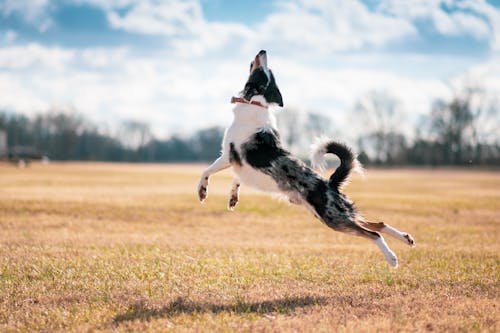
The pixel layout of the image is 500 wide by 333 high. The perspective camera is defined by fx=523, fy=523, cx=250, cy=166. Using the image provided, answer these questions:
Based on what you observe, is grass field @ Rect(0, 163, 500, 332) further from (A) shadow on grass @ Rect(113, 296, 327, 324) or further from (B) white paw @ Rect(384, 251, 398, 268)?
(B) white paw @ Rect(384, 251, 398, 268)

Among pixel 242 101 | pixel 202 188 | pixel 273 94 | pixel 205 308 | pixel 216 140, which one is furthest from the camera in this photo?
pixel 216 140

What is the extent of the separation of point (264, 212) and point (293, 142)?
292 feet

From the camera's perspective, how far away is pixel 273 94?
7.76 meters

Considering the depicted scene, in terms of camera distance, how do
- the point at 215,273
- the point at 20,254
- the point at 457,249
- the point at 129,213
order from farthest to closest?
the point at 129,213
the point at 457,249
the point at 20,254
the point at 215,273

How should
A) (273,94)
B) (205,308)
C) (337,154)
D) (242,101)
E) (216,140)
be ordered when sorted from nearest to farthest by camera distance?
1. (205,308)
2. (337,154)
3. (242,101)
4. (273,94)
5. (216,140)

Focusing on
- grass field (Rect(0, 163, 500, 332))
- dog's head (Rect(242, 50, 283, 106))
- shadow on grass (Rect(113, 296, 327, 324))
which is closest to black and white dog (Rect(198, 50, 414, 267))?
dog's head (Rect(242, 50, 283, 106))

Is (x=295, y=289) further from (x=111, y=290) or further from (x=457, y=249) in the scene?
(x=457, y=249)

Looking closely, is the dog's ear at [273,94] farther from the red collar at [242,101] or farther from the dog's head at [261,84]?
the red collar at [242,101]

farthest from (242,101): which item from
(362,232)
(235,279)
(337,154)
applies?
(235,279)

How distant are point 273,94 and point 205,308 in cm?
328

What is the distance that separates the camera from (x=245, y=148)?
7.27 metres

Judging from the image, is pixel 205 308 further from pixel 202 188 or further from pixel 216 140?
pixel 216 140

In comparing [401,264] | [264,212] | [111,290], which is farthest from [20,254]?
[264,212]

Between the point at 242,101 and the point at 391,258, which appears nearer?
the point at 391,258
